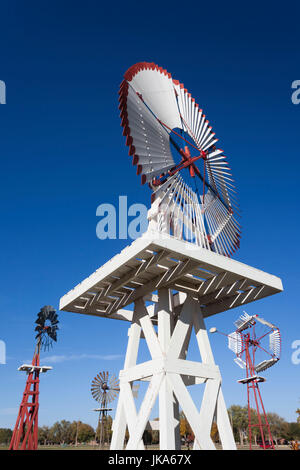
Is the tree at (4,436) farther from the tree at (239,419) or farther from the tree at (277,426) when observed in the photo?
the tree at (277,426)

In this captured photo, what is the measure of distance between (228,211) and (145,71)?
7734 millimetres

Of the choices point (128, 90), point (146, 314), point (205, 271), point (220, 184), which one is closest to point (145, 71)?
point (128, 90)

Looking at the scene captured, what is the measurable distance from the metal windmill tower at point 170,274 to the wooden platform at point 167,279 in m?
0.04

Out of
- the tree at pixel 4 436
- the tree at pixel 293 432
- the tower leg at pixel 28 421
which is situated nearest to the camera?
the tower leg at pixel 28 421

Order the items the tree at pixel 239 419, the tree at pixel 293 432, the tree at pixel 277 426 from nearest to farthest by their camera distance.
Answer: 1. the tree at pixel 293 432
2. the tree at pixel 277 426
3. the tree at pixel 239 419

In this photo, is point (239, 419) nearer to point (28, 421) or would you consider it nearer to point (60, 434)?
point (60, 434)

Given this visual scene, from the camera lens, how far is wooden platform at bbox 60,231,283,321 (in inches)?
557

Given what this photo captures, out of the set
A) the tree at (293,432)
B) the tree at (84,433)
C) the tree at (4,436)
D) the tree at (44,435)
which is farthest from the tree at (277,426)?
the tree at (4,436)

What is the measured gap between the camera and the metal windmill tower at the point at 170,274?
14.4 m

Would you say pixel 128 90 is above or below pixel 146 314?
above

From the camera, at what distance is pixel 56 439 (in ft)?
383

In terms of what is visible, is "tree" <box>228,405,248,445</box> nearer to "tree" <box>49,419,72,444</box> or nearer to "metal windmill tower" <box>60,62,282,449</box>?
"tree" <box>49,419,72,444</box>

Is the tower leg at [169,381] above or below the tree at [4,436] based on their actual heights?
above
